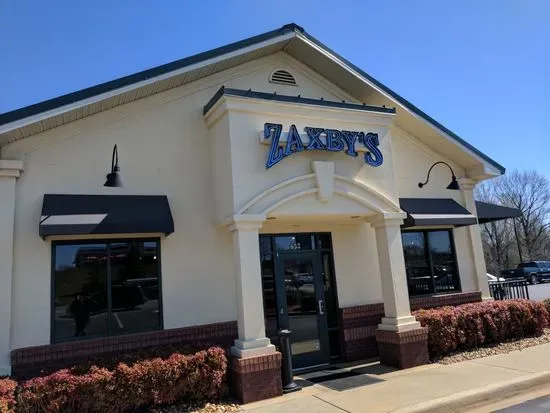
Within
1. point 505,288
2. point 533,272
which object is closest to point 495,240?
point 533,272

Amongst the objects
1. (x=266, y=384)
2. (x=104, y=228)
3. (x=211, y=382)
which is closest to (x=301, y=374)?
(x=266, y=384)

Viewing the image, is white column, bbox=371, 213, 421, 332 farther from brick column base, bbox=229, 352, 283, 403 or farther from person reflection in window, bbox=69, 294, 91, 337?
person reflection in window, bbox=69, 294, 91, 337

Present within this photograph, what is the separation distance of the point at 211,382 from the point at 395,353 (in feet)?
12.8

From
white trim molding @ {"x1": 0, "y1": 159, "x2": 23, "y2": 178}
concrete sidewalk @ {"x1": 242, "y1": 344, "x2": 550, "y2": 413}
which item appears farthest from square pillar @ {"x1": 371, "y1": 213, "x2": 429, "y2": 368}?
white trim molding @ {"x1": 0, "y1": 159, "x2": 23, "y2": 178}

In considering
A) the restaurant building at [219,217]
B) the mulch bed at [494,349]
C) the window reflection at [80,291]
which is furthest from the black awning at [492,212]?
the window reflection at [80,291]

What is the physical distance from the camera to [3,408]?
592cm

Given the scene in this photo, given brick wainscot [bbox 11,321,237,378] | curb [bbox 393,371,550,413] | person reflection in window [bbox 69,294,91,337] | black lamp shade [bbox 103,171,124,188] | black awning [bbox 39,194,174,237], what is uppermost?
black lamp shade [bbox 103,171,124,188]

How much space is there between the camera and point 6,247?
757 centimetres

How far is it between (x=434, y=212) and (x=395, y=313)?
307cm

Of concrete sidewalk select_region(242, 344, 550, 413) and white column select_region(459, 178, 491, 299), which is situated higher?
white column select_region(459, 178, 491, 299)

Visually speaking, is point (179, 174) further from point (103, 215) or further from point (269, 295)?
point (269, 295)

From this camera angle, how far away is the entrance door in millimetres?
9719

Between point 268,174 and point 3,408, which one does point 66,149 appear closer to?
point 268,174

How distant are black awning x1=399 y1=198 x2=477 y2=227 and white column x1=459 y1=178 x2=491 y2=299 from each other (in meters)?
0.62
